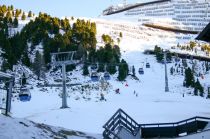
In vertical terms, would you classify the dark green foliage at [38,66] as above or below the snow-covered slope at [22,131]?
above

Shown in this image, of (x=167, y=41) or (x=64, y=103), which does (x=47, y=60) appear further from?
(x=167, y=41)

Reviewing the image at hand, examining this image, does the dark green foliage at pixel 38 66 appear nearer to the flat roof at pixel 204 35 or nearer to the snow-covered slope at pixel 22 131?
the flat roof at pixel 204 35

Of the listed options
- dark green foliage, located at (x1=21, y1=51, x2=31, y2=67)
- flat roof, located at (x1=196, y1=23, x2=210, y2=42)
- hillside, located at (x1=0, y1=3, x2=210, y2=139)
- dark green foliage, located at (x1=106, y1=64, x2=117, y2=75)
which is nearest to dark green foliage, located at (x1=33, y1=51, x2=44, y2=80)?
hillside, located at (x1=0, y1=3, x2=210, y2=139)

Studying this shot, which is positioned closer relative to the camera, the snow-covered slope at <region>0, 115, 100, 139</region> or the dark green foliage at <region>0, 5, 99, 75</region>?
the snow-covered slope at <region>0, 115, 100, 139</region>

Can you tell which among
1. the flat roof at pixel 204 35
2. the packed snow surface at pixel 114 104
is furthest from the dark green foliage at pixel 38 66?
the flat roof at pixel 204 35

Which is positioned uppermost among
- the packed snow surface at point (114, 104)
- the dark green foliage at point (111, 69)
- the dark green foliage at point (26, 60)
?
the dark green foliage at point (26, 60)

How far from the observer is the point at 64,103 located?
3750 cm

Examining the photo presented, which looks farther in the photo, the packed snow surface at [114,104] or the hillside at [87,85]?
the hillside at [87,85]

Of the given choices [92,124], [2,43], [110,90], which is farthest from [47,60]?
[92,124]

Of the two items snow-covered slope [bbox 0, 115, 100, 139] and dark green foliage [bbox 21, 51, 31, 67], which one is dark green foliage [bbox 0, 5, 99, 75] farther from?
snow-covered slope [bbox 0, 115, 100, 139]

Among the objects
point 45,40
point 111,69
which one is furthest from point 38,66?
point 45,40

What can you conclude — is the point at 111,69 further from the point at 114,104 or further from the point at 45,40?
the point at 114,104

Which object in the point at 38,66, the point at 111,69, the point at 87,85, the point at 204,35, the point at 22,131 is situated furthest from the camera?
the point at 111,69

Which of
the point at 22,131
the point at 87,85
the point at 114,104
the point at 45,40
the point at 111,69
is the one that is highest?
the point at 45,40
